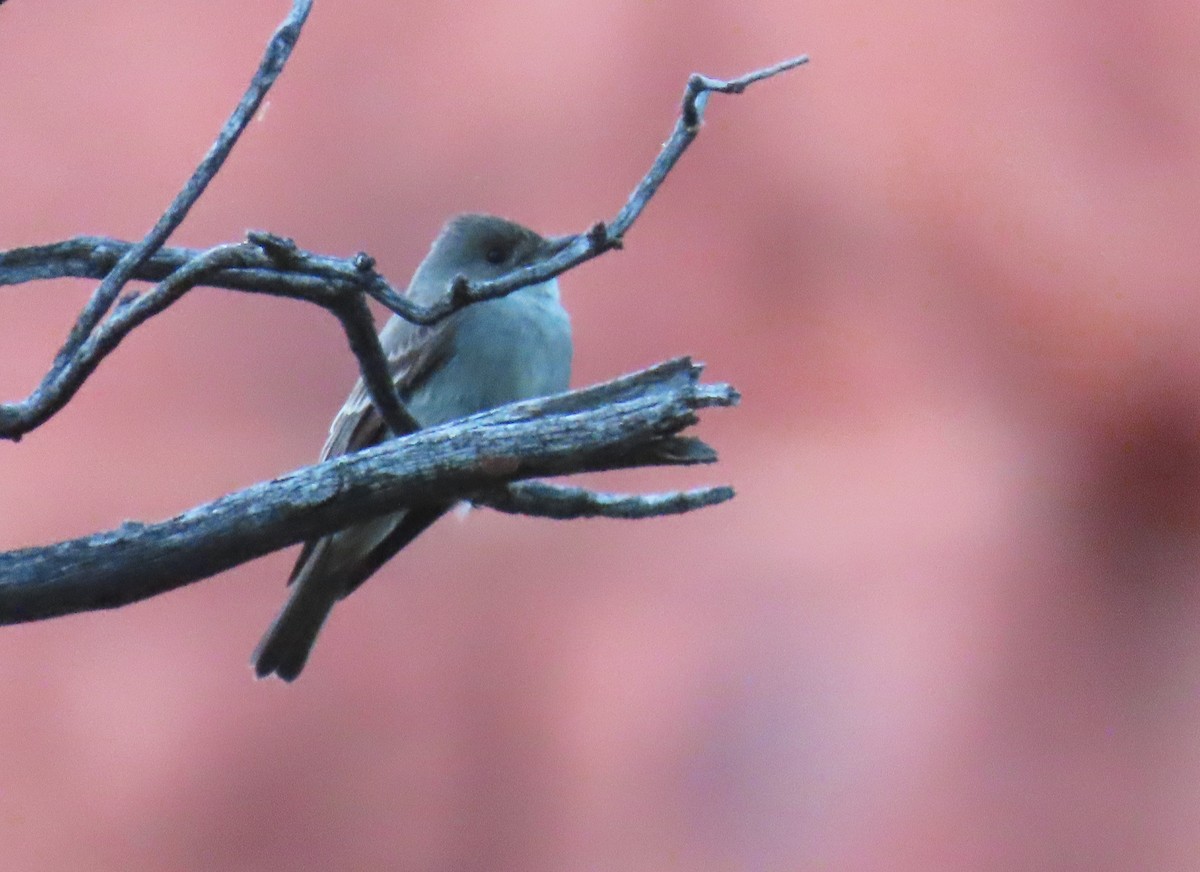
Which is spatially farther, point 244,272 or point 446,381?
point 446,381

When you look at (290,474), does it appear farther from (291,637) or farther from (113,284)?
(291,637)

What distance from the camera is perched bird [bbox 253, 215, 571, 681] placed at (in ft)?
7.55

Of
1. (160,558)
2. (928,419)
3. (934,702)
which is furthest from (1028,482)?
(160,558)

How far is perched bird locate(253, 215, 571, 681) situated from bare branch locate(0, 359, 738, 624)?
108cm

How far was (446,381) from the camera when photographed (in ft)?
7.80

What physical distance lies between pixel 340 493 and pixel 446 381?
4.08 feet

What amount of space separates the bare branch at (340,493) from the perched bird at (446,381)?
1080 millimetres

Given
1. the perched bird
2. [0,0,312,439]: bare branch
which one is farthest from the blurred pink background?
[0,0,312,439]: bare branch

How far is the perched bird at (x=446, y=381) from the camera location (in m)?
2.30

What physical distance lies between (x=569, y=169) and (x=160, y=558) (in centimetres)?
298

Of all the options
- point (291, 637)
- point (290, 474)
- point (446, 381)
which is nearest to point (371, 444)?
point (446, 381)

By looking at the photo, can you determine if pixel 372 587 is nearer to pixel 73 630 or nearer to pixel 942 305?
pixel 73 630

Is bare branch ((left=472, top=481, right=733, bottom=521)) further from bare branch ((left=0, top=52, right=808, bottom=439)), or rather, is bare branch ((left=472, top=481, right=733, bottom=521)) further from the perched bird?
the perched bird

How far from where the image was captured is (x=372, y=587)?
13.1 ft
